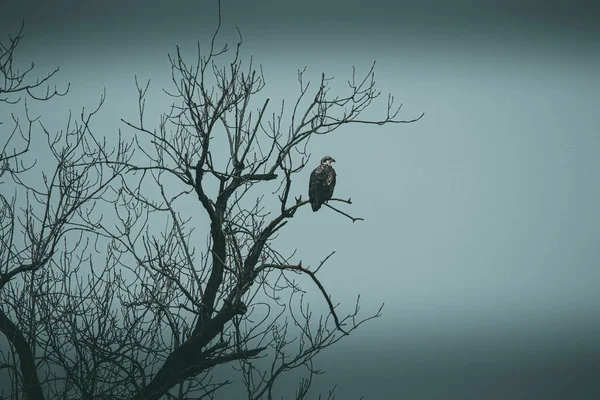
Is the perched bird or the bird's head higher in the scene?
the bird's head

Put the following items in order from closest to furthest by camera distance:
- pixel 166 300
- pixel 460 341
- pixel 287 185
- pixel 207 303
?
pixel 287 185
pixel 207 303
pixel 166 300
pixel 460 341

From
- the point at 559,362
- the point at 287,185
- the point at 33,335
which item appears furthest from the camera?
the point at 559,362

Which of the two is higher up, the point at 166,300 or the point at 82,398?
the point at 166,300

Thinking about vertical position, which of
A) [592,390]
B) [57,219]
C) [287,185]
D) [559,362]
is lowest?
[592,390]

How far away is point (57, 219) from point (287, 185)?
2190 millimetres

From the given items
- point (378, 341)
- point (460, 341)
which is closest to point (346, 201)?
point (378, 341)

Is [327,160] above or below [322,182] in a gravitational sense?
above

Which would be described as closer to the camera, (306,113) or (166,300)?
(306,113)

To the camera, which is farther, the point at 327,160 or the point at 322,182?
the point at 327,160

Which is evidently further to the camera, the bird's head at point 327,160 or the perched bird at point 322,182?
the bird's head at point 327,160

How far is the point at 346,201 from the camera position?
4676 millimetres

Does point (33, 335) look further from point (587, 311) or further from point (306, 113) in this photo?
Result: point (587, 311)

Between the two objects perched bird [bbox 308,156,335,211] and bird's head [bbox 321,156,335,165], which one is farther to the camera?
bird's head [bbox 321,156,335,165]

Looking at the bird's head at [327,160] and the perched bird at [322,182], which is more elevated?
the bird's head at [327,160]
